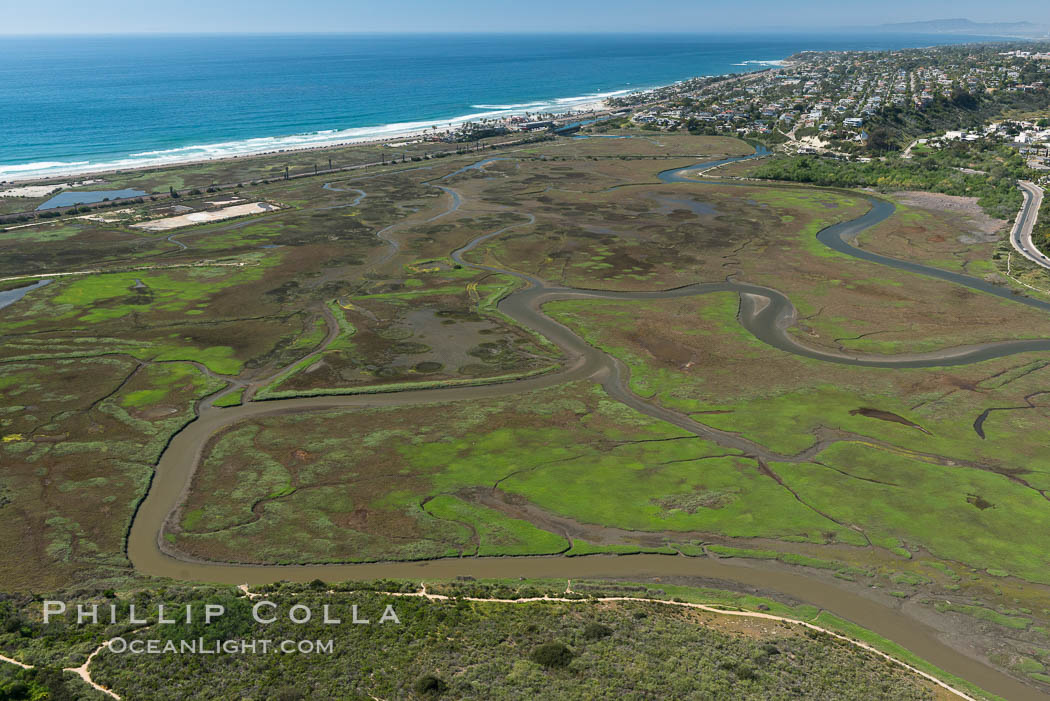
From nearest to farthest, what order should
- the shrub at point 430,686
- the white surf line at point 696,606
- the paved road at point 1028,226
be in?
the shrub at point 430,686
the white surf line at point 696,606
the paved road at point 1028,226

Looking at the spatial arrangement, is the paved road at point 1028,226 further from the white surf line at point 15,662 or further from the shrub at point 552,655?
the white surf line at point 15,662

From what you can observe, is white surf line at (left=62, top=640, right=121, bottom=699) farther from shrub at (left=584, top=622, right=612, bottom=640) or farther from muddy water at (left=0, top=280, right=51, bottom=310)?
muddy water at (left=0, top=280, right=51, bottom=310)

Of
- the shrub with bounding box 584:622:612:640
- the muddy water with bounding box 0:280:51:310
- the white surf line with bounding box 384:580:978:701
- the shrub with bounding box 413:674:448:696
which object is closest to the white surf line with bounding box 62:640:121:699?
the shrub with bounding box 413:674:448:696

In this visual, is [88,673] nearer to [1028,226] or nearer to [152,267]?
[152,267]

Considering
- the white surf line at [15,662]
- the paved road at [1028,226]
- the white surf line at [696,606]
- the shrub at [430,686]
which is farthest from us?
the paved road at [1028,226]

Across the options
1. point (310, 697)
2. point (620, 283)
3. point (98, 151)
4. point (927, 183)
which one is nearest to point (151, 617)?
point (310, 697)

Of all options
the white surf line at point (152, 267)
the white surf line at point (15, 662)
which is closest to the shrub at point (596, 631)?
the white surf line at point (15, 662)
